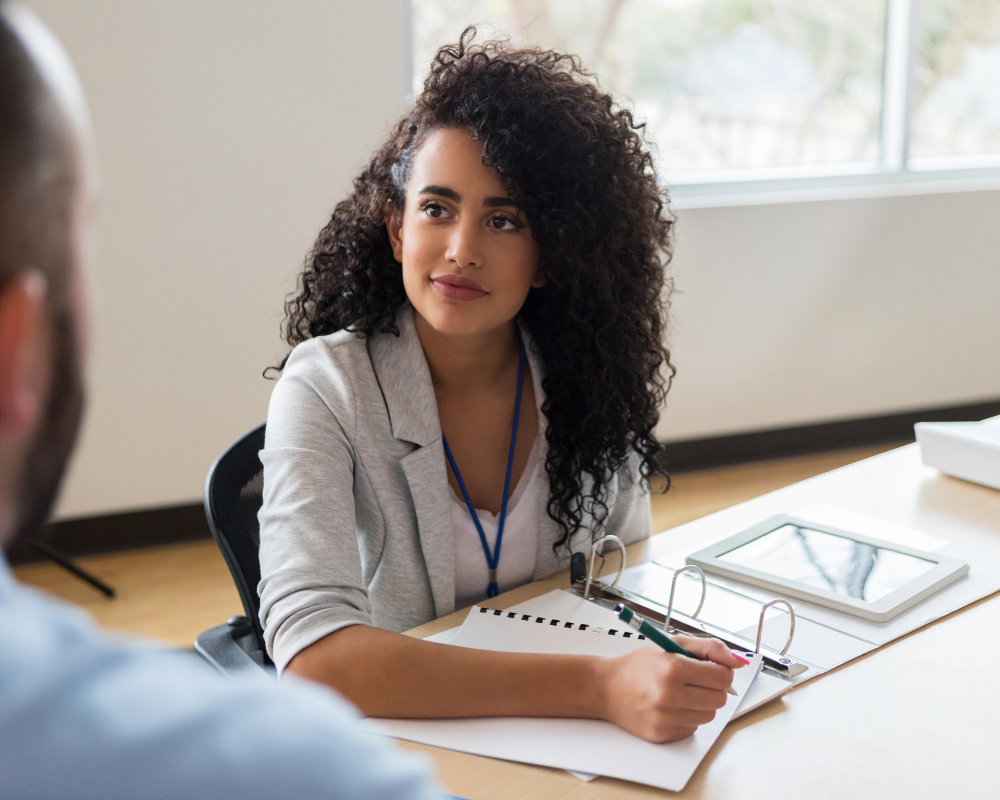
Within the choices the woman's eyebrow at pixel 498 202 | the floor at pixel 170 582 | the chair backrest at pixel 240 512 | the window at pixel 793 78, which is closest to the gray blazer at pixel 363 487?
the chair backrest at pixel 240 512

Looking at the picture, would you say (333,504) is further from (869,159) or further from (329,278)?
(869,159)

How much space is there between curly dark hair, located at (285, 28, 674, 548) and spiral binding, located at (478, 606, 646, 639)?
250 mm

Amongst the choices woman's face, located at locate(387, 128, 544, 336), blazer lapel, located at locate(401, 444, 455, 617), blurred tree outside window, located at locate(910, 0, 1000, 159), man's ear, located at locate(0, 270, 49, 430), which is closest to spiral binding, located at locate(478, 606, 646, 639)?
blazer lapel, located at locate(401, 444, 455, 617)

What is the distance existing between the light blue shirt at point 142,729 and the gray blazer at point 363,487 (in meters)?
0.72

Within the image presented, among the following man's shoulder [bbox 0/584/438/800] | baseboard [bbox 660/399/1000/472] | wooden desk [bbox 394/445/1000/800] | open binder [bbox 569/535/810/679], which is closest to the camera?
man's shoulder [bbox 0/584/438/800]

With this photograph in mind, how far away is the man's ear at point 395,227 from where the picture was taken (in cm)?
146

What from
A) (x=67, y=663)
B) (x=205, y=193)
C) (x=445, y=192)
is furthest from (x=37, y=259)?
(x=205, y=193)

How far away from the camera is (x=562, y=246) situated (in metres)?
1.38

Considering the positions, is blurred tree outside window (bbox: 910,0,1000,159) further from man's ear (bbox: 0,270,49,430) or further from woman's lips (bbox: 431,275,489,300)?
man's ear (bbox: 0,270,49,430)

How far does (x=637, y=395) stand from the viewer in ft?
5.01

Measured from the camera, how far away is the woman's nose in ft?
4.26

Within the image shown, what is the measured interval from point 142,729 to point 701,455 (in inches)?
138

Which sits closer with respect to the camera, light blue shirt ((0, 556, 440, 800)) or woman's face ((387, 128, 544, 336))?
light blue shirt ((0, 556, 440, 800))

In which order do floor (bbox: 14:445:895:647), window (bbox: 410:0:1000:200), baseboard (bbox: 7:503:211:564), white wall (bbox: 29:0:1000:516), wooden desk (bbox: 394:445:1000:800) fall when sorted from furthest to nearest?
window (bbox: 410:0:1000:200)
baseboard (bbox: 7:503:211:564)
white wall (bbox: 29:0:1000:516)
floor (bbox: 14:445:895:647)
wooden desk (bbox: 394:445:1000:800)
